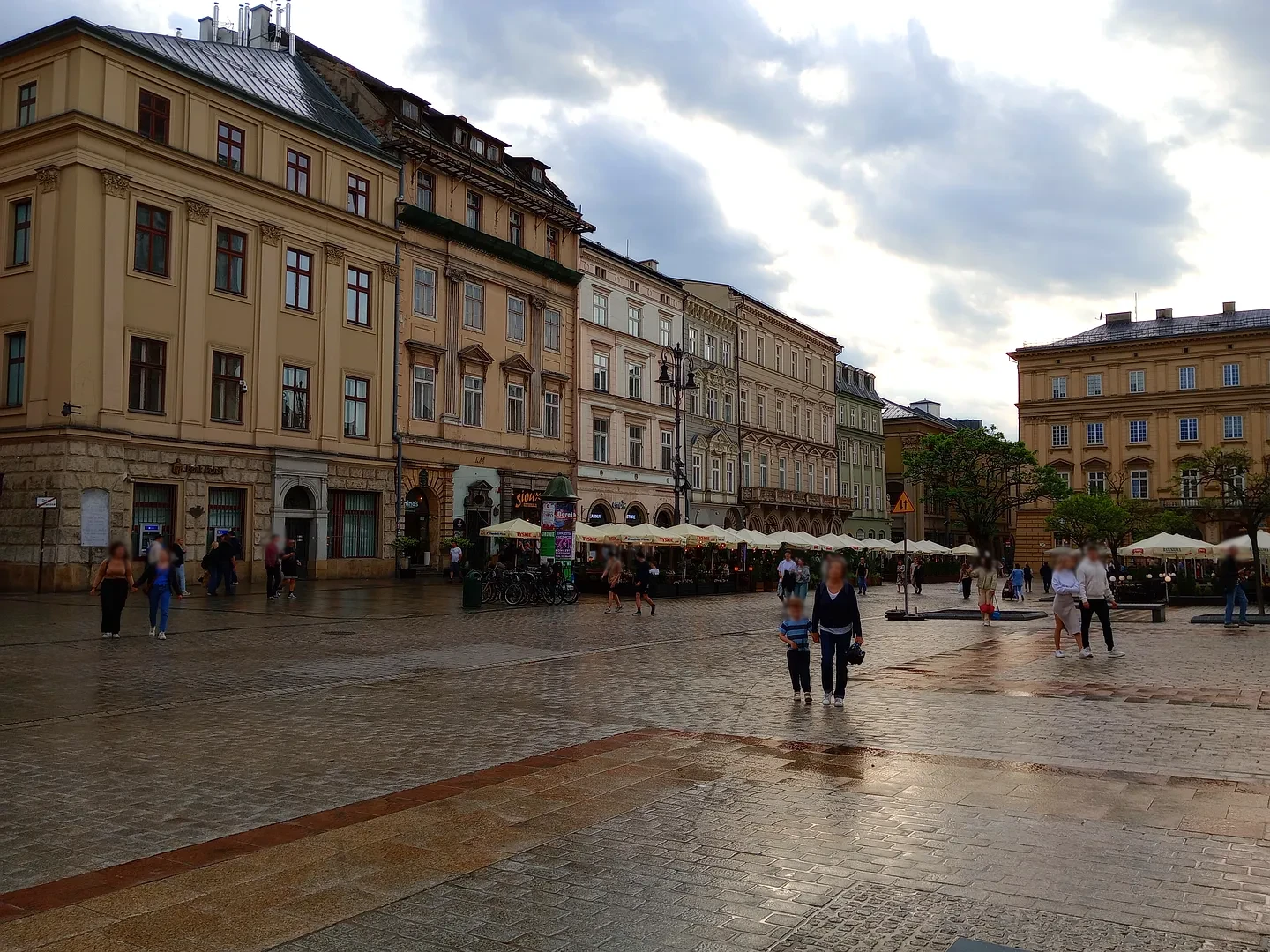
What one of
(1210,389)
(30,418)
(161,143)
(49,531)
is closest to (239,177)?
(161,143)

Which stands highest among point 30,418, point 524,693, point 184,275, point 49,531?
point 184,275

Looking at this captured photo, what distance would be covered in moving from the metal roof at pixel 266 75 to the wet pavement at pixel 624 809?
90.4 ft

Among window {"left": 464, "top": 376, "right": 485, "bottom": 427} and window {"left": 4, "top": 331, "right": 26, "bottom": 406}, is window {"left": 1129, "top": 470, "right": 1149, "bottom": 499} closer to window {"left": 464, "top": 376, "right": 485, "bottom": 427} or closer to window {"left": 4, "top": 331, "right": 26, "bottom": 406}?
window {"left": 464, "top": 376, "right": 485, "bottom": 427}

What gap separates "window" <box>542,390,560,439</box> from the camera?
49.6 meters

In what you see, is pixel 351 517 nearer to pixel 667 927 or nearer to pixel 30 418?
pixel 30 418

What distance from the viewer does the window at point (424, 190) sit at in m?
42.8

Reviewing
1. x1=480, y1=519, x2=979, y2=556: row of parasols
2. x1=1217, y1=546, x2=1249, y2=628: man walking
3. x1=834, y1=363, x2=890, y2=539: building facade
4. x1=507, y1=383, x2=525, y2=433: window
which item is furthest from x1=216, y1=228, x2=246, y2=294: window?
x1=834, y1=363, x2=890, y2=539: building facade

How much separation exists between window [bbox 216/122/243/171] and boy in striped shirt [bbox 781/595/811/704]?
29372mm

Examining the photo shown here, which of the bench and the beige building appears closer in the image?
the bench

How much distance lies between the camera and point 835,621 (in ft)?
38.0

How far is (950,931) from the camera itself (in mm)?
4676

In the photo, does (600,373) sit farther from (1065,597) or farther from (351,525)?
(1065,597)

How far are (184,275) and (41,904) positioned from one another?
32013 mm

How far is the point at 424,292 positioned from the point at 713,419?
79.6ft
